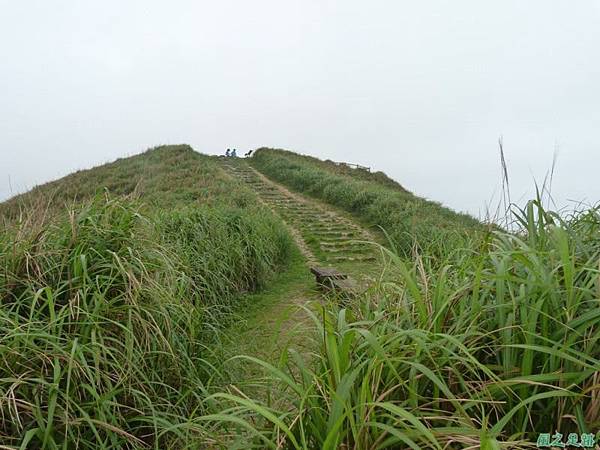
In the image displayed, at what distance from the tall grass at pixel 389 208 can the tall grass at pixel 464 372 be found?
1.30 m

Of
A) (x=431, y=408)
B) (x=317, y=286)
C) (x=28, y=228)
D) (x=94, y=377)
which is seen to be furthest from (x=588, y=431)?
(x=317, y=286)

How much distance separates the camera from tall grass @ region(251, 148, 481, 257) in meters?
7.07

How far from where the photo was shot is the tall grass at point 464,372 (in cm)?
141

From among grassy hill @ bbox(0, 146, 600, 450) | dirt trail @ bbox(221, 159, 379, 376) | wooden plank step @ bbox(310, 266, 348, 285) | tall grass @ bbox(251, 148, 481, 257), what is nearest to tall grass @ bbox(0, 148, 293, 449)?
grassy hill @ bbox(0, 146, 600, 450)

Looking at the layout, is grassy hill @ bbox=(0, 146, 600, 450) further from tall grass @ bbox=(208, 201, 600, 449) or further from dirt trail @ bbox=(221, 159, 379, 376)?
dirt trail @ bbox=(221, 159, 379, 376)

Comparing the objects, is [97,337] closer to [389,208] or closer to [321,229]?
[321,229]

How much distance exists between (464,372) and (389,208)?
8797mm

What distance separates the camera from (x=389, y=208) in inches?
404

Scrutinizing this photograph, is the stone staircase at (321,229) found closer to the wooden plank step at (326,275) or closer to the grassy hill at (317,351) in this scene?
the wooden plank step at (326,275)

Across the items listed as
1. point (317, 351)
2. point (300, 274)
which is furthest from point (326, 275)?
point (317, 351)

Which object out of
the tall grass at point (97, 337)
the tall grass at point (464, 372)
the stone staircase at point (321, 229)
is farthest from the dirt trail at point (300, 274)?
the tall grass at point (97, 337)

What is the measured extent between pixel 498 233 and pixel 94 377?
2.13 m

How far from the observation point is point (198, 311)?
3.05 metres

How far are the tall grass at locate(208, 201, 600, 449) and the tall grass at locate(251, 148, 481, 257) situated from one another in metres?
1.30
